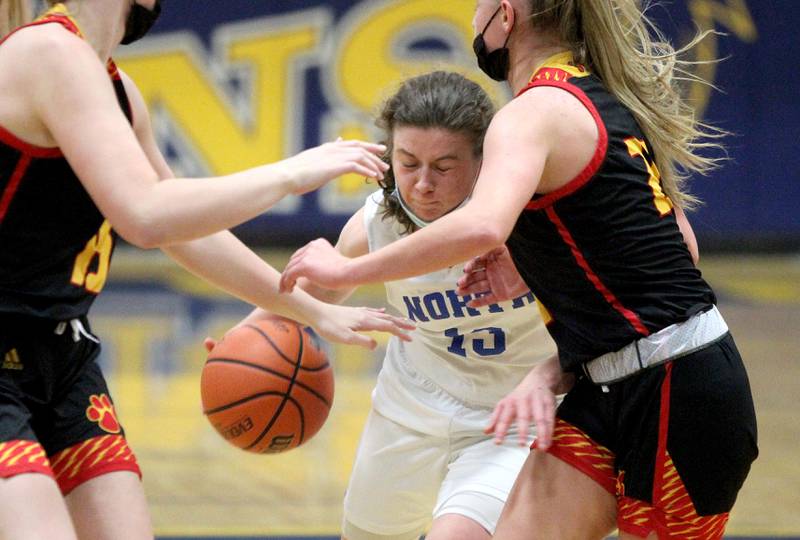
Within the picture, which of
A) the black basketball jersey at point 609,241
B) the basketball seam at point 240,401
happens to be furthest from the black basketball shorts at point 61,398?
the black basketball jersey at point 609,241

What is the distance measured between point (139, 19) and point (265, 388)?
4.90 feet

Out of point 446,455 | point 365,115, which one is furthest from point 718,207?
point 446,455

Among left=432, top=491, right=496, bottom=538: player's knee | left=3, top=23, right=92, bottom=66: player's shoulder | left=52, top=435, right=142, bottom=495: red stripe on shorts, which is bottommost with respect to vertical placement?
left=432, top=491, right=496, bottom=538: player's knee

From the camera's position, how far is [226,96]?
46.0 ft

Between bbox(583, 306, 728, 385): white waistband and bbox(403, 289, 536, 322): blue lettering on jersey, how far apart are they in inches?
31.7

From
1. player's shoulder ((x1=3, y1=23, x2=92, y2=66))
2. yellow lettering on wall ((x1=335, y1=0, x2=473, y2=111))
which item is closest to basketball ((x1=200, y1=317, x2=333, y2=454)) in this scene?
player's shoulder ((x1=3, y1=23, x2=92, y2=66))

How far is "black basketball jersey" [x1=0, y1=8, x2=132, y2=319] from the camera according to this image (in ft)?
9.76

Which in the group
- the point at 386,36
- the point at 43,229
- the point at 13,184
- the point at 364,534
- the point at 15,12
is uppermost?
the point at 386,36

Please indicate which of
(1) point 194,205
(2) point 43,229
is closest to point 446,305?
(1) point 194,205

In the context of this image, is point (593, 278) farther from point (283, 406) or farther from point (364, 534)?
point (364, 534)

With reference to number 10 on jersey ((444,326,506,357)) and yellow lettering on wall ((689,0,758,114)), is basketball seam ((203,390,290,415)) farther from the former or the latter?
yellow lettering on wall ((689,0,758,114))

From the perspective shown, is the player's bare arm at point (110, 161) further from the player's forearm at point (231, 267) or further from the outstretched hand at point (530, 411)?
the outstretched hand at point (530, 411)

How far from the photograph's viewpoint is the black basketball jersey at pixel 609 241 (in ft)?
10.6

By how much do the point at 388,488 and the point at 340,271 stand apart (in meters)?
1.41
